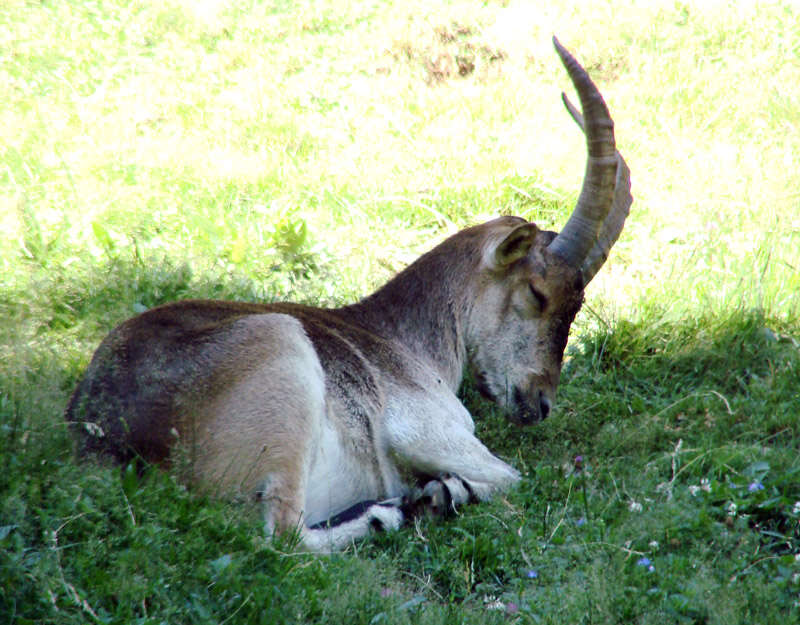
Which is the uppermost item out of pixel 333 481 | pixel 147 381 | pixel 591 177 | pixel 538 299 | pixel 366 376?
pixel 591 177

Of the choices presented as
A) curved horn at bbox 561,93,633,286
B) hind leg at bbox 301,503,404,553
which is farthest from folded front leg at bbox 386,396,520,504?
curved horn at bbox 561,93,633,286

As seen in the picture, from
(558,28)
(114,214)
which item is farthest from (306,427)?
(558,28)

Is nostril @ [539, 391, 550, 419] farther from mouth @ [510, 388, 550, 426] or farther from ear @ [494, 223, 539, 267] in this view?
ear @ [494, 223, 539, 267]

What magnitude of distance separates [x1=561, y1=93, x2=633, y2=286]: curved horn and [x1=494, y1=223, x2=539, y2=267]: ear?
1.22 ft

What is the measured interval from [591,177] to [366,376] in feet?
5.93

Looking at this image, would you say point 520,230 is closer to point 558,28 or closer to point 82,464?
point 82,464

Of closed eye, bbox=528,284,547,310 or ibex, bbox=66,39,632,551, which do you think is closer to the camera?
ibex, bbox=66,39,632,551

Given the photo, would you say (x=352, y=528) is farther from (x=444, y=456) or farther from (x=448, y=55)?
(x=448, y=55)

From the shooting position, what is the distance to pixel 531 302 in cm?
582

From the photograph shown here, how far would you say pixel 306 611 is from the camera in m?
3.60

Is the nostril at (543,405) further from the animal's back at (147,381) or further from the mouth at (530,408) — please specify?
the animal's back at (147,381)

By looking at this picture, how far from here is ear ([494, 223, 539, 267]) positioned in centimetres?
574

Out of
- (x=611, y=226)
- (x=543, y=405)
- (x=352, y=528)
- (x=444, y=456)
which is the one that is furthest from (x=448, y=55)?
(x=352, y=528)

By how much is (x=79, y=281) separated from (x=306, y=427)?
2853mm
